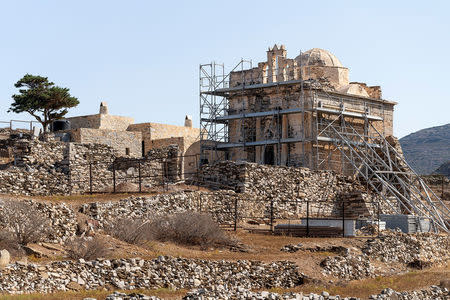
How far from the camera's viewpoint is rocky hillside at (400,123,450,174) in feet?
394

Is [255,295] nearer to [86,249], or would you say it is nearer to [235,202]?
[86,249]

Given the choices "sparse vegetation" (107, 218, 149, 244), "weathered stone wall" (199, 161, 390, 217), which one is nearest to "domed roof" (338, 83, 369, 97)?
"weathered stone wall" (199, 161, 390, 217)

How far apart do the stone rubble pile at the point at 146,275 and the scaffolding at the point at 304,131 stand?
21545mm

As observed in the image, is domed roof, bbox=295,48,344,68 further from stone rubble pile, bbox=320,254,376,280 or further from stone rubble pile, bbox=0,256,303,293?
stone rubble pile, bbox=0,256,303,293

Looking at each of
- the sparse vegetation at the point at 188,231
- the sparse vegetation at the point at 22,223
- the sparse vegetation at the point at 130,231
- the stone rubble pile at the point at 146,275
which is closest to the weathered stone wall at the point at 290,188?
the sparse vegetation at the point at 188,231

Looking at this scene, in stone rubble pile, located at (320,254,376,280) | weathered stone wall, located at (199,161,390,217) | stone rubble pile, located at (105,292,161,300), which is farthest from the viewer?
weathered stone wall, located at (199,161,390,217)

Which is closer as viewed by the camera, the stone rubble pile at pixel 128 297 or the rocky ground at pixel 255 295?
the stone rubble pile at pixel 128 297

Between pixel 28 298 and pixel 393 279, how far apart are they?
562 inches

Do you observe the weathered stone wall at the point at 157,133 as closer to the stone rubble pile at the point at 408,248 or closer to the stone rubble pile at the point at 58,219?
the stone rubble pile at the point at 408,248

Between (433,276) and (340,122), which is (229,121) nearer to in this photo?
(340,122)

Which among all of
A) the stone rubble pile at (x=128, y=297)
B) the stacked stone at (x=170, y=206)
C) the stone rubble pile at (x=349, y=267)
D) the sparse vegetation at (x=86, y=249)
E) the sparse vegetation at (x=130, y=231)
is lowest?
the stone rubble pile at (x=349, y=267)

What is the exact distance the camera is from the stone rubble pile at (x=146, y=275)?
21.2 metres

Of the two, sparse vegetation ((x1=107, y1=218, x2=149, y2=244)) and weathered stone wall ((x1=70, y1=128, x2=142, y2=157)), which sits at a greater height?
weathered stone wall ((x1=70, y1=128, x2=142, y2=157))

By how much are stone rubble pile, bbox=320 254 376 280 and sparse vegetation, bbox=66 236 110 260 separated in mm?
7801
